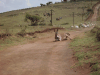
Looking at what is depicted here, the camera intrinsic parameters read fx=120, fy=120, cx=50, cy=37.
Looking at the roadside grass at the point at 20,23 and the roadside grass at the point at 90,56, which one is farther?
the roadside grass at the point at 20,23

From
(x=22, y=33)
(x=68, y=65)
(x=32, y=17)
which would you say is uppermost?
(x=32, y=17)

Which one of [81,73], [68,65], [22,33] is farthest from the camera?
[22,33]

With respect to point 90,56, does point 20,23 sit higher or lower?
higher

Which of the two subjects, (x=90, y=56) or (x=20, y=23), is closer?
(x=90, y=56)

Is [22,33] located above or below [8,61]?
above

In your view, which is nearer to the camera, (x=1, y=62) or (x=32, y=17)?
(x=1, y=62)

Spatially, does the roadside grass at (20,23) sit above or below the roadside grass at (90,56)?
above

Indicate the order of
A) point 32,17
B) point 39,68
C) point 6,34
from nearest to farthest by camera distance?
point 39,68 → point 6,34 → point 32,17

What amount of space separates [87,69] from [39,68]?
2.65 metres

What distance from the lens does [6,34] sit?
1627cm

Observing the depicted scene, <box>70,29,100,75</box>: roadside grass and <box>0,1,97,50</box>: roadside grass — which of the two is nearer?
<box>70,29,100,75</box>: roadside grass

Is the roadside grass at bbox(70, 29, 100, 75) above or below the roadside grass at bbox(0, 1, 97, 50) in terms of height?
below

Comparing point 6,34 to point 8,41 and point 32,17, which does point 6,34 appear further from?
point 32,17

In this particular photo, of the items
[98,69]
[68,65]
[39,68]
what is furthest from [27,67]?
[98,69]
